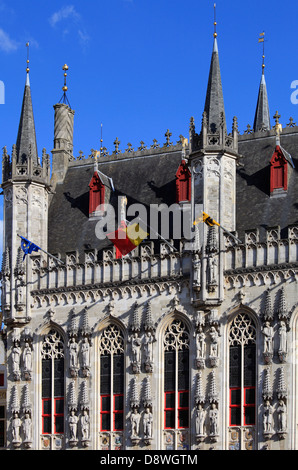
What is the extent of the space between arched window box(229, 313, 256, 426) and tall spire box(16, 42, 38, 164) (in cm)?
1517

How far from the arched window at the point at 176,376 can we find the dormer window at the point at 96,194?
9.28 m

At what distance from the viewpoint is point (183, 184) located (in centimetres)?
5856

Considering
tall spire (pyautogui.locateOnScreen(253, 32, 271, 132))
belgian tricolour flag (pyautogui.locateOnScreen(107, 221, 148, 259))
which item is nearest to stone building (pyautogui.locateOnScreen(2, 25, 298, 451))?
belgian tricolour flag (pyautogui.locateOnScreen(107, 221, 148, 259))

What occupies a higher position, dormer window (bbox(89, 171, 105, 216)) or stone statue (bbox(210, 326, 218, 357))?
dormer window (bbox(89, 171, 105, 216))

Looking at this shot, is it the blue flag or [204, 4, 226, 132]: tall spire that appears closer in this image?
[204, 4, 226, 132]: tall spire

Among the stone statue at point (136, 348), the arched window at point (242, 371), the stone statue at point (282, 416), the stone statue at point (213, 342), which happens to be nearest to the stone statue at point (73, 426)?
the stone statue at point (136, 348)

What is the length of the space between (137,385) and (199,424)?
385 centimetres

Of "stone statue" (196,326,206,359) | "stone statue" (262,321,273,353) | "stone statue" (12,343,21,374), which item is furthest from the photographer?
"stone statue" (12,343,21,374)

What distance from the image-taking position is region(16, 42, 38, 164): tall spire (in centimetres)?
6122

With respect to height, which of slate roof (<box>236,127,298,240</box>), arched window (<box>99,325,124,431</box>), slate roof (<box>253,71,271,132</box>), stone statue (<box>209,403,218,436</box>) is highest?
slate roof (<box>253,71,271,132</box>)

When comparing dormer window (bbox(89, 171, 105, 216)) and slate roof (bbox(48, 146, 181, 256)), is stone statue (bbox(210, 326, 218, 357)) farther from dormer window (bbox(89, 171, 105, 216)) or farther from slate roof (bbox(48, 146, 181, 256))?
dormer window (bbox(89, 171, 105, 216))

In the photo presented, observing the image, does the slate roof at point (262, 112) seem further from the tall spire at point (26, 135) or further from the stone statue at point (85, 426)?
the stone statue at point (85, 426)

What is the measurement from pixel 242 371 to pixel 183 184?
35.2ft
